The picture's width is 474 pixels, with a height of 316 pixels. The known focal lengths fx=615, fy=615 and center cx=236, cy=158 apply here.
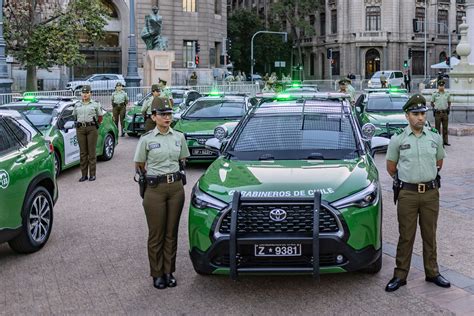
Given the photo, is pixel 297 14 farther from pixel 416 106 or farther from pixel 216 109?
pixel 416 106

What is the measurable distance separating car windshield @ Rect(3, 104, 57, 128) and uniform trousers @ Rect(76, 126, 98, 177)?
0.90m

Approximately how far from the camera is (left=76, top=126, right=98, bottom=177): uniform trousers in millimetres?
11812

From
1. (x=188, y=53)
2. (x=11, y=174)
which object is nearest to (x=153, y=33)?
(x=188, y=53)

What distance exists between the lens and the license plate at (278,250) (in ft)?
17.0

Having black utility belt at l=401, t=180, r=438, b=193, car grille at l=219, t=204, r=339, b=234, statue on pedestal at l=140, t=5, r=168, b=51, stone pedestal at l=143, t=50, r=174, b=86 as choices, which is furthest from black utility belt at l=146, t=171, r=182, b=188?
statue on pedestal at l=140, t=5, r=168, b=51

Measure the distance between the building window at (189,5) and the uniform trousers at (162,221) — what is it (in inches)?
2100

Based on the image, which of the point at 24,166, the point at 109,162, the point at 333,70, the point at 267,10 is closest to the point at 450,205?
the point at 24,166

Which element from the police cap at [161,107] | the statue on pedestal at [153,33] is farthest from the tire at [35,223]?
the statue on pedestal at [153,33]

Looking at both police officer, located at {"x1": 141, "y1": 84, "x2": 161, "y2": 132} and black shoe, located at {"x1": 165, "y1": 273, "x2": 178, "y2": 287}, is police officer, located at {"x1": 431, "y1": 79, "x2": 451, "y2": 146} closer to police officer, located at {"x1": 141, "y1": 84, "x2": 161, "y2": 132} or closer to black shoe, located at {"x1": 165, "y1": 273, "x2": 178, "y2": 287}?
police officer, located at {"x1": 141, "y1": 84, "x2": 161, "y2": 132}

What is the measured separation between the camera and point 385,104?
17109mm

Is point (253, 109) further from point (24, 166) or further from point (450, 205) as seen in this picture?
point (450, 205)

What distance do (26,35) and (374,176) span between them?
92.2 feet

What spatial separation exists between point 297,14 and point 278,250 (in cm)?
7521

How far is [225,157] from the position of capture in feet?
22.2
